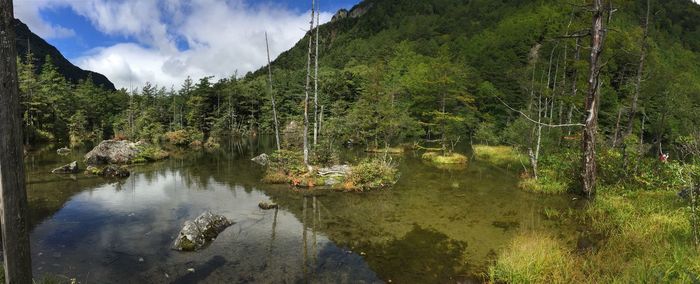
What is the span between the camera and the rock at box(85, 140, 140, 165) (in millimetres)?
30562

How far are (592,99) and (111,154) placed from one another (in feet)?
115

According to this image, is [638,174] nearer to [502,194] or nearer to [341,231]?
[502,194]

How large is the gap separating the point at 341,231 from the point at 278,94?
2898 inches

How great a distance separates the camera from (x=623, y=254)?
859 cm

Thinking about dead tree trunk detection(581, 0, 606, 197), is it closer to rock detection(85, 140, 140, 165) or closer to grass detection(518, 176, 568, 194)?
grass detection(518, 176, 568, 194)

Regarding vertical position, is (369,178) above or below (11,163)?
below

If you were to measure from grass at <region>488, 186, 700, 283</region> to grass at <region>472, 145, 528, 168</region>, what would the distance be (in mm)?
16343

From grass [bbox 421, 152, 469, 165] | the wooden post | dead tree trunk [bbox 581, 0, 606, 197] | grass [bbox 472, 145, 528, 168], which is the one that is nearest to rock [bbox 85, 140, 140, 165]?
grass [bbox 421, 152, 469, 165]

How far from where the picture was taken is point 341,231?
44.0 ft

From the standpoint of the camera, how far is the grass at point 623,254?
7.10 meters

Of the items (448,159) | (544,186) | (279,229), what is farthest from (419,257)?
(448,159)

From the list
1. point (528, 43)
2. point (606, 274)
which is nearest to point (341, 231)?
point (606, 274)

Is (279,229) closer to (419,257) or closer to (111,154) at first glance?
(419,257)

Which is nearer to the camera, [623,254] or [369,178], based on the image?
[623,254]
